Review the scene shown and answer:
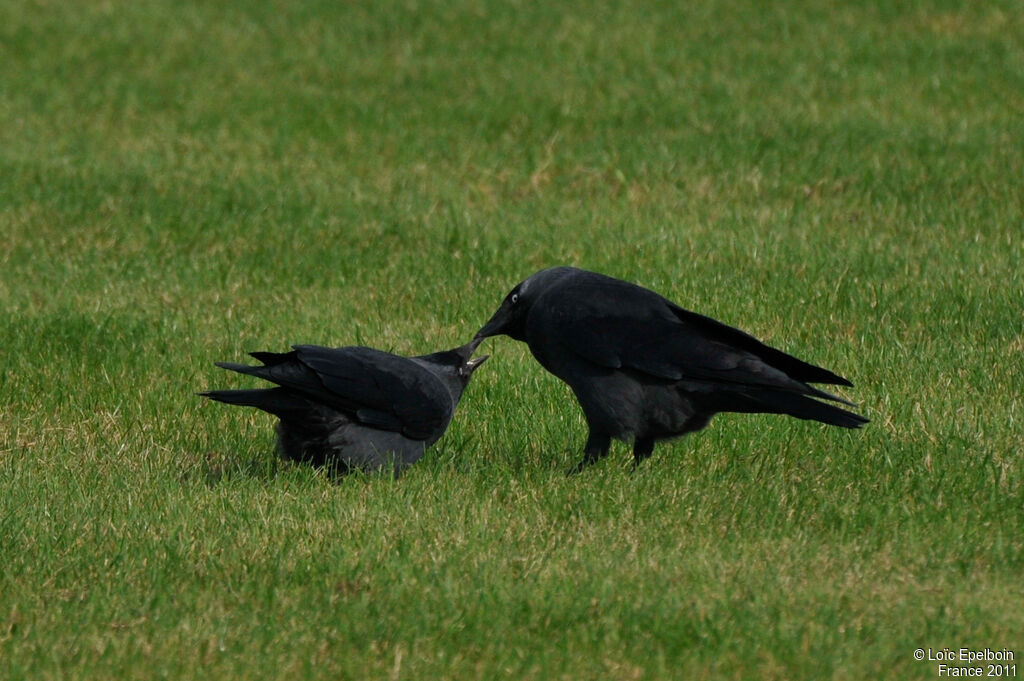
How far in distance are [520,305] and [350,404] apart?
98 centimetres

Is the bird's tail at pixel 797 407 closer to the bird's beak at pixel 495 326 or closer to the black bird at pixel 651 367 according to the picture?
the black bird at pixel 651 367

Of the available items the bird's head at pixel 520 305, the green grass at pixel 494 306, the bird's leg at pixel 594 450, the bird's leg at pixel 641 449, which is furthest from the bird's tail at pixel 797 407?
the bird's head at pixel 520 305

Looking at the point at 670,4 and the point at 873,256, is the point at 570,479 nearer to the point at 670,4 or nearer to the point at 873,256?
the point at 873,256

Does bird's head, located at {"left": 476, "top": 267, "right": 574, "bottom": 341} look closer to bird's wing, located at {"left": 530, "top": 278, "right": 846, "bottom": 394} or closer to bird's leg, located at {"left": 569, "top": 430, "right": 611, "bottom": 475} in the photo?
bird's wing, located at {"left": 530, "top": 278, "right": 846, "bottom": 394}

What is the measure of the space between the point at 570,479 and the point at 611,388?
0.44 meters

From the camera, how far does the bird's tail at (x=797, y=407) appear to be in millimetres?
5855

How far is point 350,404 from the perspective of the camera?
6199mm

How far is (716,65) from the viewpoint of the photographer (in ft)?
47.2

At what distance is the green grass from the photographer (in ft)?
16.0

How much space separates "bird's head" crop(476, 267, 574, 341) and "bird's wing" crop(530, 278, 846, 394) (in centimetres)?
14

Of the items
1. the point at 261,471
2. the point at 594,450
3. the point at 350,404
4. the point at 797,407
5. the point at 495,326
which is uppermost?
the point at 495,326

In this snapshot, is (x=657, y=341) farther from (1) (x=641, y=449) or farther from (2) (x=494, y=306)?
(2) (x=494, y=306)

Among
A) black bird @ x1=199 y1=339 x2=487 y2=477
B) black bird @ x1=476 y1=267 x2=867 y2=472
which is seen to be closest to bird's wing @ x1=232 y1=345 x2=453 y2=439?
black bird @ x1=199 y1=339 x2=487 y2=477

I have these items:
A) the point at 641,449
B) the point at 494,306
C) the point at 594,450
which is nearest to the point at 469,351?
the point at 594,450
